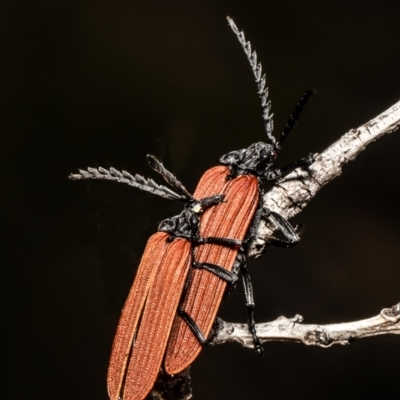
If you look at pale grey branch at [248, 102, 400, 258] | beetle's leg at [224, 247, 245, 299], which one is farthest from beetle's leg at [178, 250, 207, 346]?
pale grey branch at [248, 102, 400, 258]

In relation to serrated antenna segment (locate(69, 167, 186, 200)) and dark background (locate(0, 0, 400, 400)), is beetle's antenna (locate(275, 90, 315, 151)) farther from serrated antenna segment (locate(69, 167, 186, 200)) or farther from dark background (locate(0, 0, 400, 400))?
serrated antenna segment (locate(69, 167, 186, 200))

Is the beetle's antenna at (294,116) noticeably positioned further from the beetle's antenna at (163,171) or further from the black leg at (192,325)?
the black leg at (192,325)

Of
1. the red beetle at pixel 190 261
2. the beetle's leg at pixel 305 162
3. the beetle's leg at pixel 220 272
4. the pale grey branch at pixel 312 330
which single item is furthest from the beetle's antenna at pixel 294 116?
the pale grey branch at pixel 312 330

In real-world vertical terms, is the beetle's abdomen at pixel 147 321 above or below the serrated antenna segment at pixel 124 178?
below

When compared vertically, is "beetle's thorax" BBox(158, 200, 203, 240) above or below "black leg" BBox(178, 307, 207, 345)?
above

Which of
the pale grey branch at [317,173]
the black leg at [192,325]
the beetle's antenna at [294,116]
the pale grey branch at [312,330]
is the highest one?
the beetle's antenna at [294,116]

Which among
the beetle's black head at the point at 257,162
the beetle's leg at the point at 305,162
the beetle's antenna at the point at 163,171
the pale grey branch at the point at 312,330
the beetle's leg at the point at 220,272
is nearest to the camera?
the pale grey branch at the point at 312,330

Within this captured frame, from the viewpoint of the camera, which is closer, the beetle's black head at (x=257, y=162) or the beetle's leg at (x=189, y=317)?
the beetle's leg at (x=189, y=317)
